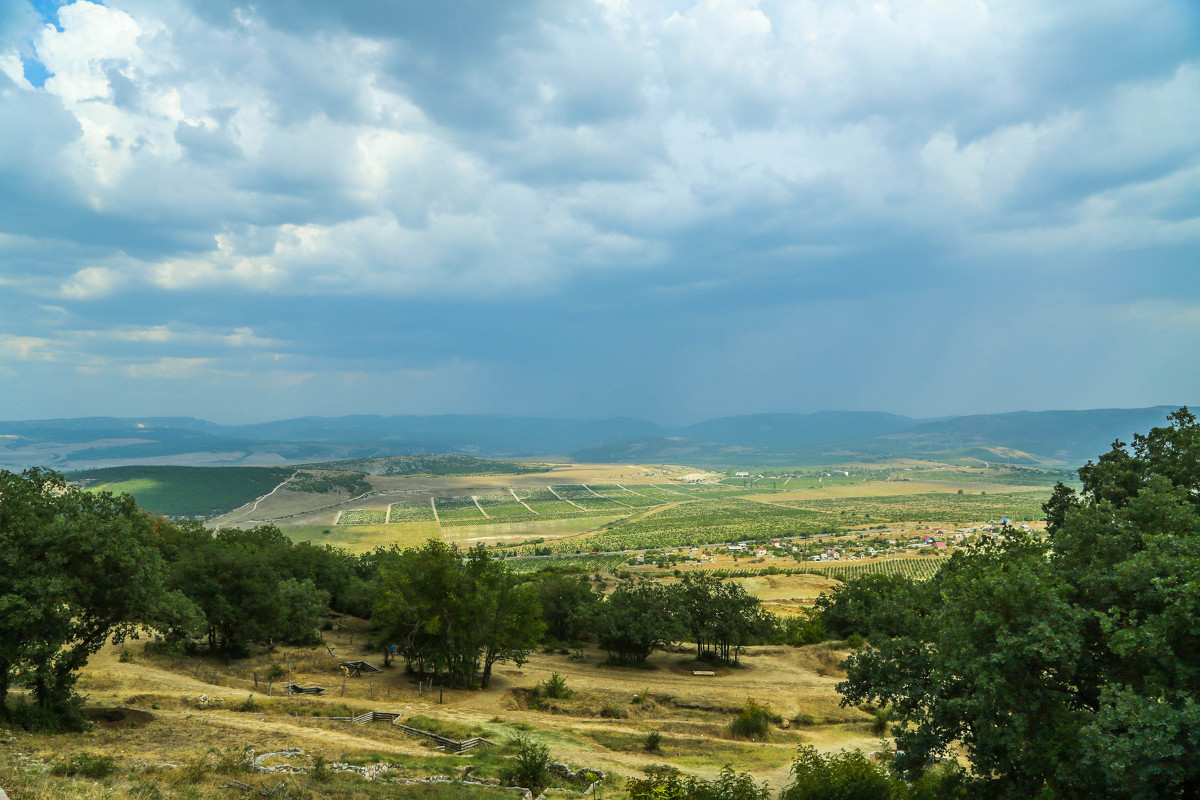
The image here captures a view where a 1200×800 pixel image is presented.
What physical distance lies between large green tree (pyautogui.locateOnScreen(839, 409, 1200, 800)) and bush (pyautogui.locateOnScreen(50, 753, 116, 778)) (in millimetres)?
24007

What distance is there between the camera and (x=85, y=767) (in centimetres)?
1758

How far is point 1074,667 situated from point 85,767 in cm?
2798

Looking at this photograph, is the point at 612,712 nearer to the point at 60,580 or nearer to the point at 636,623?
the point at 636,623

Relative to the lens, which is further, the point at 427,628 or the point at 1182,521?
the point at 427,628

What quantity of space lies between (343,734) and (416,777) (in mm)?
8032

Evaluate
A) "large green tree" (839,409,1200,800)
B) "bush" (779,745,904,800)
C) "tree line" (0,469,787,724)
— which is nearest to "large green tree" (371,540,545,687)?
"tree line" (0,469,787,724)

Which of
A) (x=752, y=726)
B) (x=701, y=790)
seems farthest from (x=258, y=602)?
(x=701, y=790)

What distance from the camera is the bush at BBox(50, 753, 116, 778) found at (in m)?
17.3

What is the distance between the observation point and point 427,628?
1518 inches

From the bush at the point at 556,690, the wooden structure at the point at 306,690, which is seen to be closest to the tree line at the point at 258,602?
the bush at the point at 556,690

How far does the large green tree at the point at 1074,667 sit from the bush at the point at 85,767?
78.8ft

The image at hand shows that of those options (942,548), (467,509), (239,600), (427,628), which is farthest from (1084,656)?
(467,509)

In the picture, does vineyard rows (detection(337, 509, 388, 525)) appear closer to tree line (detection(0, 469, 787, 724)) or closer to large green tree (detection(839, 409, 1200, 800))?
tree line (detection(0, 469, 787, 724))

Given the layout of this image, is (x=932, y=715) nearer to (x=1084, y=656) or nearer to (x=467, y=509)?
(x=1084, y=656)
